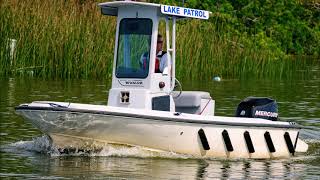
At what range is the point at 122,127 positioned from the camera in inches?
632

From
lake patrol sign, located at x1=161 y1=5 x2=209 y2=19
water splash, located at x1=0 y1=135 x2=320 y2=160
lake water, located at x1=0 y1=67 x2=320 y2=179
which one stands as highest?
lake patrol sign, located at x1=161 y1=5 x2=209 y2=19

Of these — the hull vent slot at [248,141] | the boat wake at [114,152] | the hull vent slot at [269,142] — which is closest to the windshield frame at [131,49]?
the boat wake at [114,152]

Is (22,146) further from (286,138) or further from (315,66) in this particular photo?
(315,66)

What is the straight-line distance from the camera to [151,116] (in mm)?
16062

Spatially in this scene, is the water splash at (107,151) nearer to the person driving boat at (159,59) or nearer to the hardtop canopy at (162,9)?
the person driving boat at (159,59)

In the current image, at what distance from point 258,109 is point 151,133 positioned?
2.27 metres

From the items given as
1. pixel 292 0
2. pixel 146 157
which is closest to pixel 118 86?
pixel 146 157

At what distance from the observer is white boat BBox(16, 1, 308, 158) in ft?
52.3

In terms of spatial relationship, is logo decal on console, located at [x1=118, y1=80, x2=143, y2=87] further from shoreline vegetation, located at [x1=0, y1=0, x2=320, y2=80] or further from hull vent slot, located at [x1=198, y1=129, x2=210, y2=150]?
shoreline vegetation, located at [x1=0, y1=0, x2=320, y2=80]

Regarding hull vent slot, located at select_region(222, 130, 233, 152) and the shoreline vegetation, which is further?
the shoreline vegetation

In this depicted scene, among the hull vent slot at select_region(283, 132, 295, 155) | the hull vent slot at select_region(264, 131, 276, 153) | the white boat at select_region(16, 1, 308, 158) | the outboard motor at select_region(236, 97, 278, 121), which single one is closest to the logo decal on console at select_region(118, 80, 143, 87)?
the white boat at select_region(16, 1, 308, 158)

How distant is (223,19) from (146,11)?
101ft

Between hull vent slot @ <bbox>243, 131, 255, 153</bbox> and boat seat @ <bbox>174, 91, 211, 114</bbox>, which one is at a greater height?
boat seat @ <bbox>174, 91, 211, 114</bbox>

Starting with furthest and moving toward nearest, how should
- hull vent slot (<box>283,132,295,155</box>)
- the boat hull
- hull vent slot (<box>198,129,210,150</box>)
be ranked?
hull vent slot (<box>283,132,295,155</box>) → hull vent slot (<box>198,129,210,150</box>) → the boat hull
